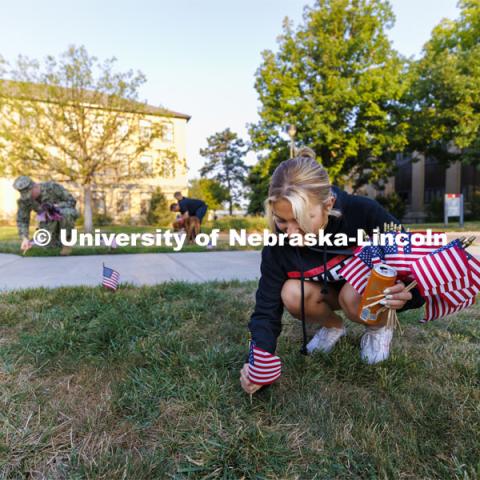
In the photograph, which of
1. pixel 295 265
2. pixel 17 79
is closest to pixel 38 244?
pixel 295 265

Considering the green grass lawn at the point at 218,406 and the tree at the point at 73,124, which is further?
the tree at the point at 73,124

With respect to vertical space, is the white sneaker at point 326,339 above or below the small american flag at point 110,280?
below

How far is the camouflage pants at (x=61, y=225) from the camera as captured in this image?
6160 millimetres

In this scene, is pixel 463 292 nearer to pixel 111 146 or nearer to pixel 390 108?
pixel 111 146

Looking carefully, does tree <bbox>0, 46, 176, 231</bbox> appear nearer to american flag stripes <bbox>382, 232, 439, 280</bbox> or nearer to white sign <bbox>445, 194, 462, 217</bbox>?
white sign <bbox>445, 194, 462, 217</bbox>

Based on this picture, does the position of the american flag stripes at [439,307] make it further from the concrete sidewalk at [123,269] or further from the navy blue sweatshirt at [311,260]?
the concrete sidewalk at [123,269]

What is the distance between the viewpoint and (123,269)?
4406 mm

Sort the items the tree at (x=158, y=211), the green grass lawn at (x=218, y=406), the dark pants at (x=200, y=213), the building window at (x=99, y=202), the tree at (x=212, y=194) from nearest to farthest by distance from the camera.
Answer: the green grass lawn at (x=218, y=406) < the dark pants at (x=200, y=213) < the tree at (x=158, y=211) < the building window at (x=99, y=202) < the tree at (x=212, y=194)

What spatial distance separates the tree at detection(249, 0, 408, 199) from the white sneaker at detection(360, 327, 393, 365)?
56.4 ft

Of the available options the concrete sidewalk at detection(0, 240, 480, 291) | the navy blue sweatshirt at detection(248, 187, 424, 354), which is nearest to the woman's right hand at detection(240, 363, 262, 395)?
the navy blue sweatshirt at detection(248, 187, 424, 354)

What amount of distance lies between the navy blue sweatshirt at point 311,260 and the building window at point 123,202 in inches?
1130

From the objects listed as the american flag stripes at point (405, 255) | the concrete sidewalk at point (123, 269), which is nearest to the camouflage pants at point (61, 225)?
the concrete sidewalk at point (123, 269)

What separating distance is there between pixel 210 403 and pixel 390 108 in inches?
830

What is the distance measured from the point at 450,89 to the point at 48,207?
19037 millimetres
